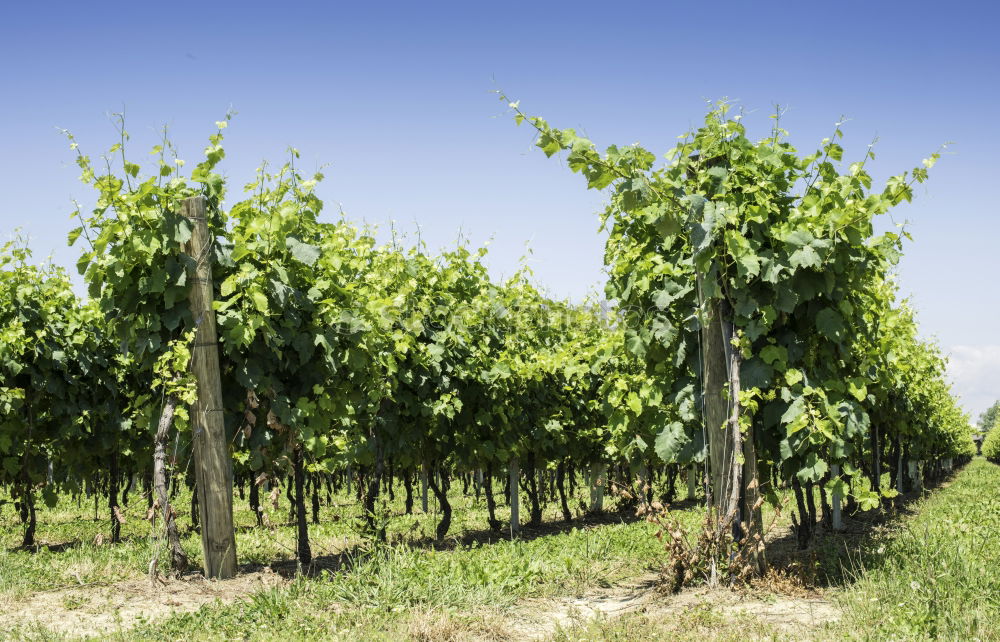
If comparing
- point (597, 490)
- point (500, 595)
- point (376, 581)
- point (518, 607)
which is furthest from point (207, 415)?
point (597, 490)

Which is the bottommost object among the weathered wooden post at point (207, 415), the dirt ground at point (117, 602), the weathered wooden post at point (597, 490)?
the weathered wooden post at point (597, 490)

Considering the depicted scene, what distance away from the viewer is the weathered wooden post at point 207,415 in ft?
20.3

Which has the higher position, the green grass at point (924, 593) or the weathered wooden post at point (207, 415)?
the weathered wooden post at point (207, 415)

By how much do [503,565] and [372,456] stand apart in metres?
3.66

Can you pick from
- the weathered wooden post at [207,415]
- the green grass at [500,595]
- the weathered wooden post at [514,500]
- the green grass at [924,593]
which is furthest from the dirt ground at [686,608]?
the weathered wooden post at [514,500]

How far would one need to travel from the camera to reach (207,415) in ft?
20.3

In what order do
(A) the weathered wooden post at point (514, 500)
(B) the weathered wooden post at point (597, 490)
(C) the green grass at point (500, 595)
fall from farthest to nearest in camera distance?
(B) the weathered wooden post at point (597, 490)
(A) the weathered wooden post at point (514, 500)
(C) the green grass at point (500, 595)

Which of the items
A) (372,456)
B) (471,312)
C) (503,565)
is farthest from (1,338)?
(503,565)

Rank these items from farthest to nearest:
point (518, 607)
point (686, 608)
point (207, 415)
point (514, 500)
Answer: point (514, 500)
point (207, 415)
point (518, 607)
point (686, 608)

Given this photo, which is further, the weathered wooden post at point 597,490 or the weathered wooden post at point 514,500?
the weathered wooden post at point 597,490

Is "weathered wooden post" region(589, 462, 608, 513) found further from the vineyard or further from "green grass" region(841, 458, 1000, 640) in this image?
"green grass" region(841, 458, 1000, 640)

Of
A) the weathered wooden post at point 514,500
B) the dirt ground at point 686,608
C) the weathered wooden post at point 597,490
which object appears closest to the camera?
the dirt ground at point 686,608

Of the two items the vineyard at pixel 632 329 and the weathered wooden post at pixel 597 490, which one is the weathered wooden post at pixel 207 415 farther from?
the weathered wooden post at pixel 597 490

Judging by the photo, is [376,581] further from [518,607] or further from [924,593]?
[924,593]
